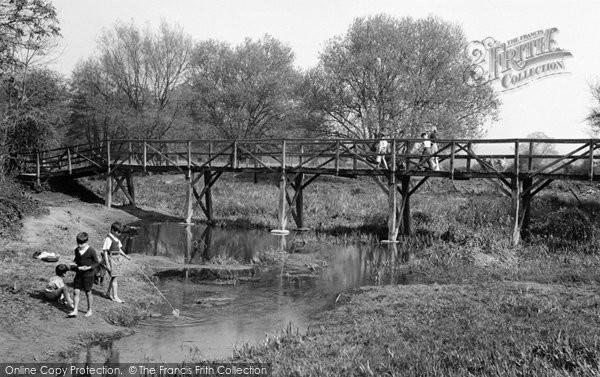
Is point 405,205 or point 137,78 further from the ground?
point 137,78

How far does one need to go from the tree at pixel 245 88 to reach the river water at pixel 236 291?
24120 millimetres

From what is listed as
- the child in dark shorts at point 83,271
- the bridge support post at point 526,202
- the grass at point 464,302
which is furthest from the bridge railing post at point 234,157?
the child in dark shorts at point 83,271

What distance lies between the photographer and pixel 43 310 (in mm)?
10352

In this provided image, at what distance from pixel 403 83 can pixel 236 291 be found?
24654 millimetres

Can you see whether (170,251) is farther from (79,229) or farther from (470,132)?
(470,132)

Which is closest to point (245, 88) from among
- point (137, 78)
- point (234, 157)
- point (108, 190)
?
point (137, 78)

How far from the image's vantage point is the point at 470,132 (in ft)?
121

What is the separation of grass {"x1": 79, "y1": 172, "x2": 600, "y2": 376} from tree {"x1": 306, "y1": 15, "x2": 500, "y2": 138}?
367 inches

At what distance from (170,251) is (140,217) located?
9.02 meters

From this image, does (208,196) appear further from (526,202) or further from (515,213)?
(526,202)

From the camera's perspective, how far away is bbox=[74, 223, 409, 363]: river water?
971 centimetres

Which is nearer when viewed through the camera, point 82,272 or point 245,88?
point 82,272

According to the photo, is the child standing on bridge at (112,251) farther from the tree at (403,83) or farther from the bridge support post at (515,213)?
the tree at (403,83)

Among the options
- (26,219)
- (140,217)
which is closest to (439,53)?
(140,217)
